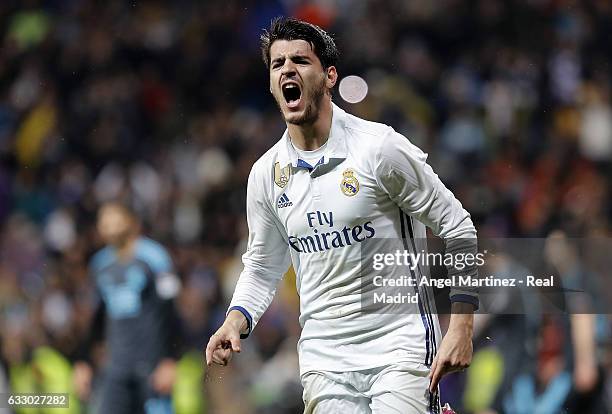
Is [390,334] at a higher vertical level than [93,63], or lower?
lower

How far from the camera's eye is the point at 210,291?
8289 millimetres

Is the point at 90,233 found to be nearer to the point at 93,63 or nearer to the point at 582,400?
the point at 93,63

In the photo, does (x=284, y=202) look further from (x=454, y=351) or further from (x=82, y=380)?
(x=82, y=380)

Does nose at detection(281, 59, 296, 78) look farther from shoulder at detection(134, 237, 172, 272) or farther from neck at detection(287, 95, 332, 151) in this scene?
shoulder at detection(134, 237, 172, 272)

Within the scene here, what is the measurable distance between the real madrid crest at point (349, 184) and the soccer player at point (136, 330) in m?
3.21

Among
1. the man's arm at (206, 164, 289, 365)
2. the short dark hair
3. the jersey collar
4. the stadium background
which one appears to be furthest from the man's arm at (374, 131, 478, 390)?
the stadium background

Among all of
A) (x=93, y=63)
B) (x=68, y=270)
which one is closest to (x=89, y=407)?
(x=68, y=270)

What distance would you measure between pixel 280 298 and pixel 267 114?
275 centimetres

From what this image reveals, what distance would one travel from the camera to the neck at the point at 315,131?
390 centimetres

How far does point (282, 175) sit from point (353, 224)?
337 mm

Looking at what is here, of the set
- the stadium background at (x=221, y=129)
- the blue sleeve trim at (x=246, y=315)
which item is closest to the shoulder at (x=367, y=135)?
the blue sleeve trim at (x=246, y=315)

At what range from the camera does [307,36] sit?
3.91 metres

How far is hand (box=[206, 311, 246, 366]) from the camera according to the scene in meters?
3.75

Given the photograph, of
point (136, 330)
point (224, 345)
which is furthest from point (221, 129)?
point (224, 345)
